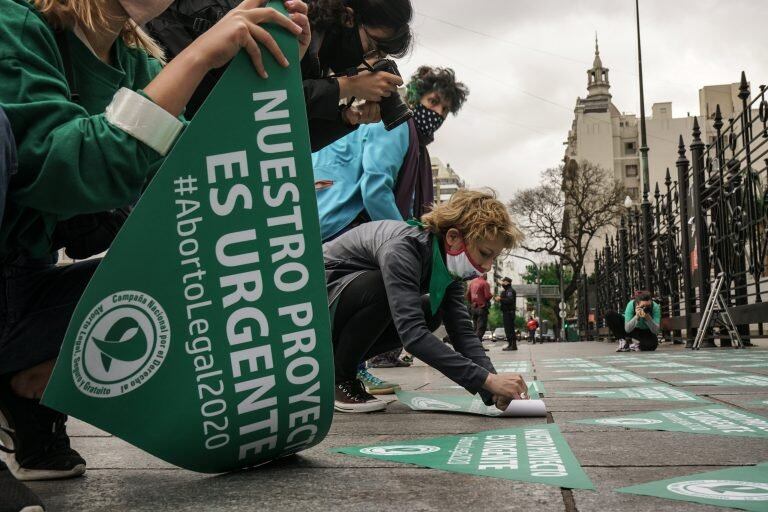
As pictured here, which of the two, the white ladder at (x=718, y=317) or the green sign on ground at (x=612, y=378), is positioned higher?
Answer: the white ladder at (x=718, y=317)

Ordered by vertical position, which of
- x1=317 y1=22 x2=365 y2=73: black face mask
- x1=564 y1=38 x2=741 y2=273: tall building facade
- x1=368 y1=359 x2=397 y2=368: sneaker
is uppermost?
Result: x1=564 y1=38 x2=741 y2=273: tall building facade

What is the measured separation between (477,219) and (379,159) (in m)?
1.33

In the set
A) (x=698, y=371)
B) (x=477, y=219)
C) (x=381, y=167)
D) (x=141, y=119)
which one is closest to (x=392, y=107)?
(x=477, y=219)

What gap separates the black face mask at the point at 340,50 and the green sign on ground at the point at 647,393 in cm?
217

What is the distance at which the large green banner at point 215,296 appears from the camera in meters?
1.49

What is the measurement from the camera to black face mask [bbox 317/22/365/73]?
2609 millimetres

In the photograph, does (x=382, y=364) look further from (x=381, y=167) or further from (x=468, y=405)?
(x=468, y=405)

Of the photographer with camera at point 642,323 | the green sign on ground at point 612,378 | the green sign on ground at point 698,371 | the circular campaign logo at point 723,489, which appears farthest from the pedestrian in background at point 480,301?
the circular campaign logo at point 723,489

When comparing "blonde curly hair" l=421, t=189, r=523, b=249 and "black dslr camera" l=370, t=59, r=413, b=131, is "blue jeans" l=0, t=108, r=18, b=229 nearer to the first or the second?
"black dslr camera" l=370, t=59, r=413, b=131

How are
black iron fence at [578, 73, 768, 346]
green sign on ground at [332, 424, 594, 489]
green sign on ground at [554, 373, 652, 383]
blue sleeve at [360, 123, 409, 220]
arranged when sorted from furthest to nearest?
black iron fence at [578, 73, 768, 346] → green sign on ground at [554, 373, 652, 383] → blue sleeve at [360, 123, 409, 220] → green sign on ground at [332, 424, 594, 489]

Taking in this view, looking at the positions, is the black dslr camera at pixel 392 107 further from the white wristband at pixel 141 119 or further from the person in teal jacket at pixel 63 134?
the white wristband at pixel 141 119

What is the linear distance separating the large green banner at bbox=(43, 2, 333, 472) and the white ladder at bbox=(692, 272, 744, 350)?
31.2 feet

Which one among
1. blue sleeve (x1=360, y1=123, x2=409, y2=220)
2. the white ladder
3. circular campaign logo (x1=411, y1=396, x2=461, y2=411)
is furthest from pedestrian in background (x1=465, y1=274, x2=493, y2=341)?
circular campaign logo (x1=411, y1=396, x2=461, y2=411)

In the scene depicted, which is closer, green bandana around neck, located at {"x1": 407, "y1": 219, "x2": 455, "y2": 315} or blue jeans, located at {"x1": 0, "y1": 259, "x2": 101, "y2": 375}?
blue jeans, located at {"x1": 0, "y1": 259, "x2": 101, "y2": 375}
